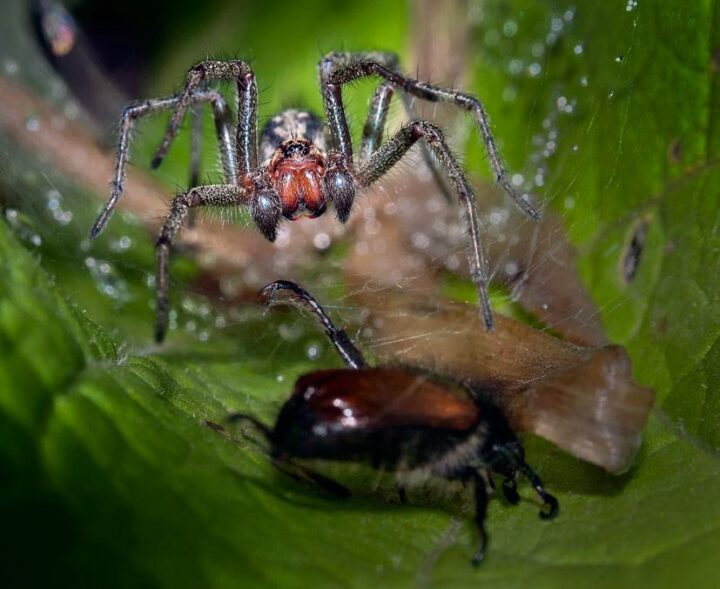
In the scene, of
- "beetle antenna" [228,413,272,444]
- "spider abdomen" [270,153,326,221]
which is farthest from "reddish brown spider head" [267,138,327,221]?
"beetle antenna" [228,413,272,444]

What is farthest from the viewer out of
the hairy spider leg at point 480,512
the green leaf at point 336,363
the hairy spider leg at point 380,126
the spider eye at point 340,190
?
the hairy spider leg at point 380,126

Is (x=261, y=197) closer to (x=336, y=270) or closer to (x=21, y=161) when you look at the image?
(x=336, y=270)

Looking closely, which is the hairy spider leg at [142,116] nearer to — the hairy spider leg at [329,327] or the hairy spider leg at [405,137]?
the hairy spider leg at [405,137]

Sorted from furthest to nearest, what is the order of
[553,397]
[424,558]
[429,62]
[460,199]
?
[429,62] → [460,199] → [553,397] → [424,558]

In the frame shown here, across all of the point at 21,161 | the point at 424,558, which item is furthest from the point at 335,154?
the point at 424,558

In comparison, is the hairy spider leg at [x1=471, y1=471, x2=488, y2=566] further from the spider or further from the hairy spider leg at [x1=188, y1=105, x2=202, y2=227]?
the hairy spider leg at [x1=188, y1=105, x2=202, y2=227]

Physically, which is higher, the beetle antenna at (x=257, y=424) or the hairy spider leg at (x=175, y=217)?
the hairy spider leg at (x=175, y=217)

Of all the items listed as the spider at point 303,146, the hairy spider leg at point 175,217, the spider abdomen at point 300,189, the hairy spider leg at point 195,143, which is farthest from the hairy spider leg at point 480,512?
the hairy spider leg at point 195,143

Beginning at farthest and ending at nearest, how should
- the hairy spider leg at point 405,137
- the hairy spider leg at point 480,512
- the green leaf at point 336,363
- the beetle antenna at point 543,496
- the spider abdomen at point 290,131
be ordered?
the spider abdomen at point 290,131 → the hairy spider leg at point 405,137 → the beetle antenna at point 543,496 → the hairy spider leg at point 480,512 → the green leaf at point 336,363
